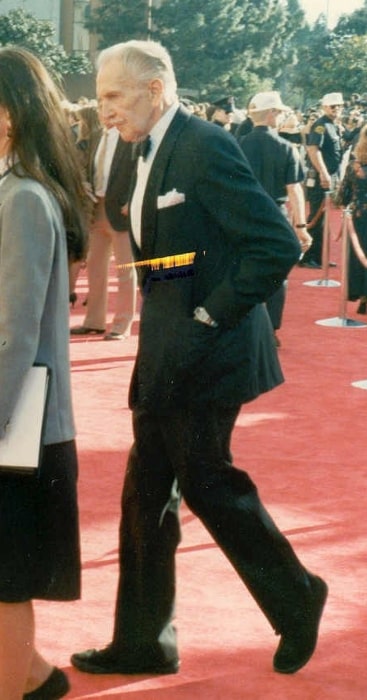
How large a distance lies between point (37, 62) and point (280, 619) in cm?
178

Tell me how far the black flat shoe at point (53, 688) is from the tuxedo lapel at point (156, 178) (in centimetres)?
121

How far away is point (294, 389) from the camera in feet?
28.4

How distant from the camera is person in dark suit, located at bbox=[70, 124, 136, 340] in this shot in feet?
32.1

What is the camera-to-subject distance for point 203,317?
3.66 meters

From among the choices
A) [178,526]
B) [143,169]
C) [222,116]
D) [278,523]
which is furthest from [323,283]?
[143,169]

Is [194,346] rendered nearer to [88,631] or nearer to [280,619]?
[280,619]

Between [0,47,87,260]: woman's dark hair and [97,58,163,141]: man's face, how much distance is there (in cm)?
41

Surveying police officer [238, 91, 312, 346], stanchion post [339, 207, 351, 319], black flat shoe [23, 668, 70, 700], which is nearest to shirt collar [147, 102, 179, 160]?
black flat shoe [23, 668, 70, 700]

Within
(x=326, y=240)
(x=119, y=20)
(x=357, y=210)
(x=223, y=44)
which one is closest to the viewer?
(x=357, y=210)

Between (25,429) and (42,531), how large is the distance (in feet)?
1.00

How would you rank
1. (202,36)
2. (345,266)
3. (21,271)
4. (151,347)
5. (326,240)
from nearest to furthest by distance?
(21,271) < (151,347) < (345,266) < (326,240) < (202,36)

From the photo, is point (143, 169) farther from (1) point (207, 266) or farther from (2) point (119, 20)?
(2) point (119, 20)

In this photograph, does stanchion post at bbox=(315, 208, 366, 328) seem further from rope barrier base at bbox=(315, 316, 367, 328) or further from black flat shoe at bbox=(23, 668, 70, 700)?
black flat shoe at bbox=(23, 668, 70, 700)

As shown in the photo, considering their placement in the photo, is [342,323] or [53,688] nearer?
[53,688]
